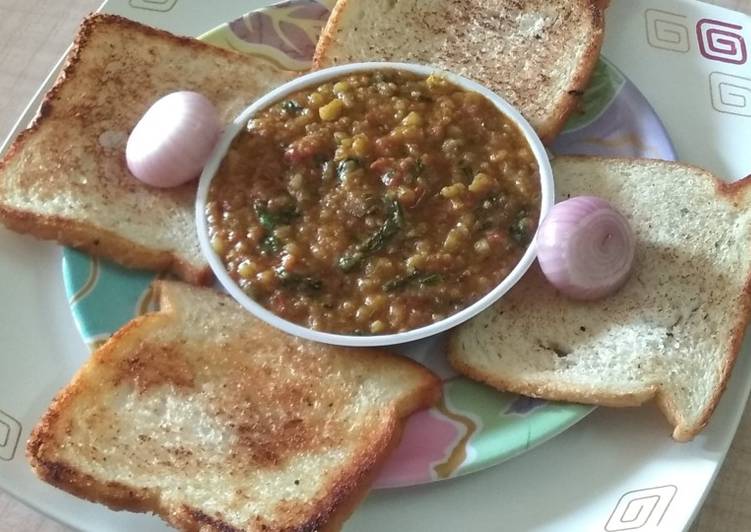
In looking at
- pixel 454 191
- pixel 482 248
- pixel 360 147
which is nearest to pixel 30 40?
pixel 360 147

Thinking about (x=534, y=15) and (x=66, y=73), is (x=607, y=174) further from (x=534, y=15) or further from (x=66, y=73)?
(x=66, y=73)

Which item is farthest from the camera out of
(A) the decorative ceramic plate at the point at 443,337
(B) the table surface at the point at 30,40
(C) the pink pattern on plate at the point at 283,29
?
(B) the table surface at the point at 30,40

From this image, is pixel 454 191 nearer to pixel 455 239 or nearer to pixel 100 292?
pixel 455 239

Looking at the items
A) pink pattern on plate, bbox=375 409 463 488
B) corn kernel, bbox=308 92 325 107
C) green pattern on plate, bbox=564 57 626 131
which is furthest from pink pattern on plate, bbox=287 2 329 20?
pink pattern on plate, bbox=375 409 463 488

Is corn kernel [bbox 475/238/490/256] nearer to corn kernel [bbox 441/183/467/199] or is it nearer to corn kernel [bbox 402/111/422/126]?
corn kernel [bbox 441/183/467/199]

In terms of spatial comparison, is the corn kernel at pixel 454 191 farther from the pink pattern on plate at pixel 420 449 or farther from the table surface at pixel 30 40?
the table surface at pixel 30 40

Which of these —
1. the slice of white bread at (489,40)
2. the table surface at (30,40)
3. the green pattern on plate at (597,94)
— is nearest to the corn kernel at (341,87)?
the slice of white bread at (489,40)
